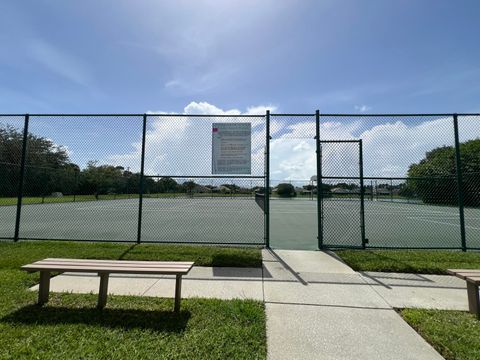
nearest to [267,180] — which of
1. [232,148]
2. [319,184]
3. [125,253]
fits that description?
[232,148]

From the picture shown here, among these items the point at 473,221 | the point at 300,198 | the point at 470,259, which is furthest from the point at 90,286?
the point at 300,198

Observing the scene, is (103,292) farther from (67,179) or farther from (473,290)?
(67,179)

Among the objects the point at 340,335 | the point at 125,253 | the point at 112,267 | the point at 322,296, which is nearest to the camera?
the point at 340,335

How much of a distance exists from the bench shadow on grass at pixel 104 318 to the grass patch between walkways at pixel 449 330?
8.47ft

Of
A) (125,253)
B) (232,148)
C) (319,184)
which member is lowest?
(125,253)

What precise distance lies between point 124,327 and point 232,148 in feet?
15.6

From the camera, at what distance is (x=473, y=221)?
13.7 metres

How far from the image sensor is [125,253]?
6129 millimetres

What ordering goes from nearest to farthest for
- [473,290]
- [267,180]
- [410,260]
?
[473,290] → [410,260] → [267,180]

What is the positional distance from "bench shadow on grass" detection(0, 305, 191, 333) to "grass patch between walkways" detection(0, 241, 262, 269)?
2.22 meters

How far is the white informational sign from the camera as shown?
23.0 feet

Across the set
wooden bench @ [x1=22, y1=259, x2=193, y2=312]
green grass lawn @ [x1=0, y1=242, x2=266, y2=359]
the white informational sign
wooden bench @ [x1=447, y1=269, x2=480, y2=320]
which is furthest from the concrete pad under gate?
the white informational sign

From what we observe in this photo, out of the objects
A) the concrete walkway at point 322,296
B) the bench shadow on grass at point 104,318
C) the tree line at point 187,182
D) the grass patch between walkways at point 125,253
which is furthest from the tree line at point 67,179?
the bench shadow on grass at point 104,318

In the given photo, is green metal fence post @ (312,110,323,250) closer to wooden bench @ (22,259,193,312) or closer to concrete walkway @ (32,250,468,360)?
concrete walkway @ (32,250,468,360)
